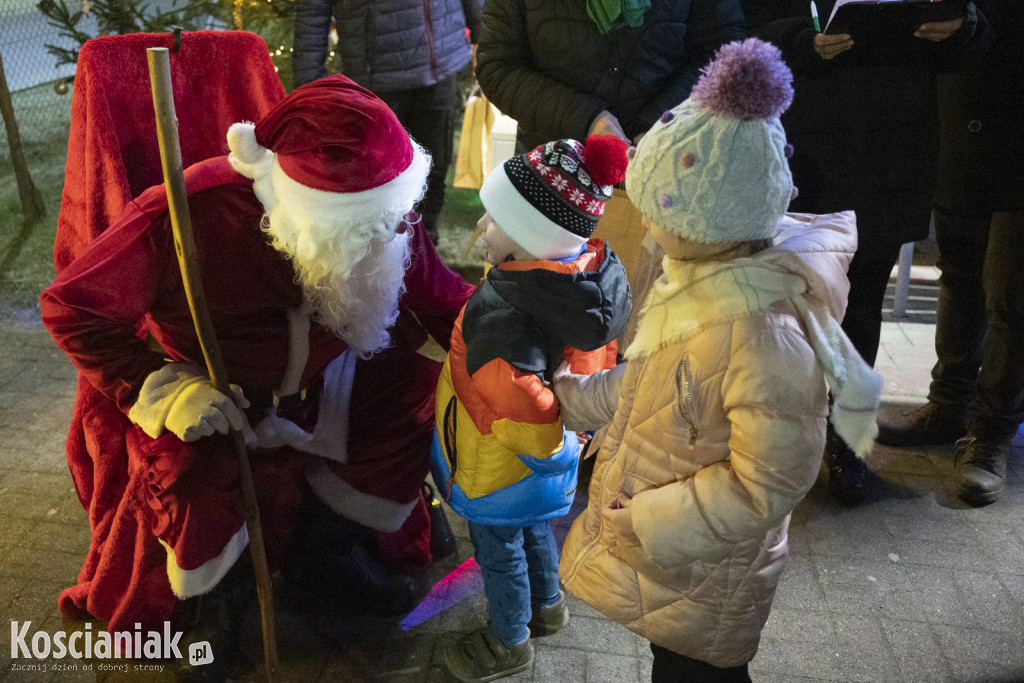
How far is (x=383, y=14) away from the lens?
13.1 ft

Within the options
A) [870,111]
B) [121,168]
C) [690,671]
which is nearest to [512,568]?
[690,671]

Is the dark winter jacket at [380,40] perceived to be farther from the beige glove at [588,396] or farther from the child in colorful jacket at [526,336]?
the beige glove at [588,396]

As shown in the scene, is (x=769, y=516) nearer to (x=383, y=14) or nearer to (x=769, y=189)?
(x=769, y=189)

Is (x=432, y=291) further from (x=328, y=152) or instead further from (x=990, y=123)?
(x=990, y=123)

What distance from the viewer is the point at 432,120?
449cm

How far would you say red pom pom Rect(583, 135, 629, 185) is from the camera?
1.84 metres

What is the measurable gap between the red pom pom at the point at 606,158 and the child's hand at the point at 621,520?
71cm

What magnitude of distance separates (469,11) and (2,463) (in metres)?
3.09

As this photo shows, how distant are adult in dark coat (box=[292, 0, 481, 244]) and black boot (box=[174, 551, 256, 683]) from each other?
2387 millimetres

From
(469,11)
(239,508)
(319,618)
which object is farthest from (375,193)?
(469,11)

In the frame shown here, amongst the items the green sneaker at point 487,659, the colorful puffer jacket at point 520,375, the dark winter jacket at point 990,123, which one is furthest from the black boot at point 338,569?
the dark winter jacket at point 990,123

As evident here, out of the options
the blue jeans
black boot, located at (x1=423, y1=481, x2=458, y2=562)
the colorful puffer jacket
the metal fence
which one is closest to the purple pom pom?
the colorful puffer jacket

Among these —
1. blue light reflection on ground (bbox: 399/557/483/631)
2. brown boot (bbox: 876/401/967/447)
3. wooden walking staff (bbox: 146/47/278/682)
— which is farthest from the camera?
brown boot (bbox: 876/401/967/447)

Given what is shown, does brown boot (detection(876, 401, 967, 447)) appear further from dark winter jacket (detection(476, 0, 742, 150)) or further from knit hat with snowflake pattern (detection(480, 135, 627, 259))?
knit hat with snowflake pattern (detection(480, 135, 627, 259))
